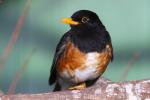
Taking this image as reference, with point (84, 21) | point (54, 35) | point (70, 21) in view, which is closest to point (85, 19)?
point (84, 21)

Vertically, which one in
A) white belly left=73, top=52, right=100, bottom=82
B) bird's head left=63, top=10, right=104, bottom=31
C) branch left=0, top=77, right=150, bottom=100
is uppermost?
bird's head left=63, top=10, right=104, bottom=31

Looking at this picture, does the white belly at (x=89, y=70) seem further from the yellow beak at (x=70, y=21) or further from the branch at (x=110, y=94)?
the branch at (x=110, y=94)

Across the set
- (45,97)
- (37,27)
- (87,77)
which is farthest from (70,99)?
(37,27)

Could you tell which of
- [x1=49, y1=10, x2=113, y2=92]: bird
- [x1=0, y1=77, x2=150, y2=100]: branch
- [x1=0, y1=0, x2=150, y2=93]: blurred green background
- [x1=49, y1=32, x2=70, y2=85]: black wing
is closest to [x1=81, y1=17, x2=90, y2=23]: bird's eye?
[x1=49, y1=10, x2=113, y2=92]: bird

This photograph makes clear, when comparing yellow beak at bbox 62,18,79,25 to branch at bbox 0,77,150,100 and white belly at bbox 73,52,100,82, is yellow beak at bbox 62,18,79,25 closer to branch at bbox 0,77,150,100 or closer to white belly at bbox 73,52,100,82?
white belly at bbox 73,52,100,82

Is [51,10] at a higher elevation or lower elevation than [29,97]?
higher

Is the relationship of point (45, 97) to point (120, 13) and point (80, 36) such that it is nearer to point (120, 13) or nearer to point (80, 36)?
point (80, 36)

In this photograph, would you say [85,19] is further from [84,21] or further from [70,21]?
[70,21]
